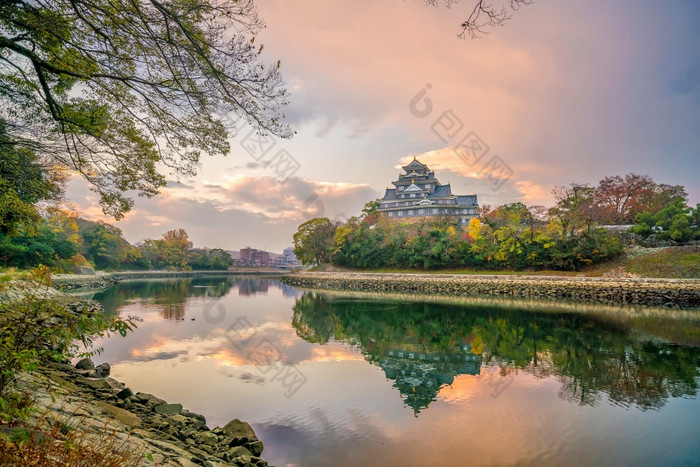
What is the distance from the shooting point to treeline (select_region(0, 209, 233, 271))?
23.4 metres

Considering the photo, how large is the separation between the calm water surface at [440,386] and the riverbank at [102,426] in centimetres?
69

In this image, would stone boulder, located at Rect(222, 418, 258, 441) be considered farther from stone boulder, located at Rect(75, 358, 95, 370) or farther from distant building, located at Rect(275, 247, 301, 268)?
distant building, located at Rect(275, 247, 301, 268)

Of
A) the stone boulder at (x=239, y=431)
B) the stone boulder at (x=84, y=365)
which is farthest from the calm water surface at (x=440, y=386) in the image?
the stone boulder at (x=84, y=365)

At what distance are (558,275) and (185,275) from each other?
5312 centimetres

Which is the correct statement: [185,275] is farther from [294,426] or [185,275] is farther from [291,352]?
[294,426]

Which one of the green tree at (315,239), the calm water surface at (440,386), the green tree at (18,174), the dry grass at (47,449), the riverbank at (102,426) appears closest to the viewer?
the dry grass at (47,449)

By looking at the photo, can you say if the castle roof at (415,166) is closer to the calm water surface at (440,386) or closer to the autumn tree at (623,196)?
the autumn tree at (623,196)

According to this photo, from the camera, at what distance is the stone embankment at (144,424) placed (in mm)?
3451

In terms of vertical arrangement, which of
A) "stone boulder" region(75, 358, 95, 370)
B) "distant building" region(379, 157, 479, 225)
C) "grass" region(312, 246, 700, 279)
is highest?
"distant building" region(379, 157, 479, 225)

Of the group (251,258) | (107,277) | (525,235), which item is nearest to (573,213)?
(525,235)

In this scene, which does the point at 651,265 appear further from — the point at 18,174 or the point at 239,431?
the point at 18,174

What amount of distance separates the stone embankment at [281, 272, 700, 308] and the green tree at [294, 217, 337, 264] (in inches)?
264

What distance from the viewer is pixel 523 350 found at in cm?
1016

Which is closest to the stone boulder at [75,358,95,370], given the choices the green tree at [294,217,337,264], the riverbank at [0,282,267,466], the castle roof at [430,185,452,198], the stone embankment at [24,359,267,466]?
the riverbank at [0,282,267,466]
